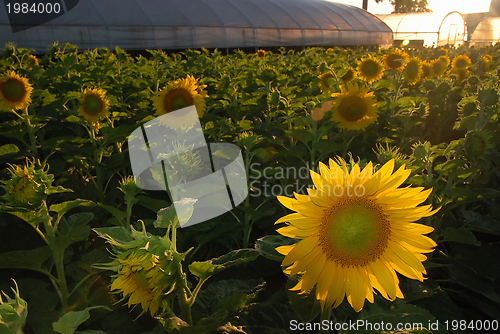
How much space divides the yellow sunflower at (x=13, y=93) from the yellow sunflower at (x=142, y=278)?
8.76ft

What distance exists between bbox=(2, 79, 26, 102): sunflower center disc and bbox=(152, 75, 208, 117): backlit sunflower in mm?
1108

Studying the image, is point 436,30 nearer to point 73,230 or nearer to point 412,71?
point 412,71

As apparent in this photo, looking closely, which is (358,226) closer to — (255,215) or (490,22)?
(255,215)

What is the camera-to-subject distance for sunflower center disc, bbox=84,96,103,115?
293cm

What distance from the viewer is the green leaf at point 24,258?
145 centimetres

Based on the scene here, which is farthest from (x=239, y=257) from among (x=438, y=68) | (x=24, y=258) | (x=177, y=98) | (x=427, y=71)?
(x=438, y=68)

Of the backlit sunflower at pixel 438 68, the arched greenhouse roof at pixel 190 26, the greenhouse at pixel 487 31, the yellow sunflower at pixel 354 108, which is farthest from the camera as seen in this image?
the greenhouse at pixel 487 31

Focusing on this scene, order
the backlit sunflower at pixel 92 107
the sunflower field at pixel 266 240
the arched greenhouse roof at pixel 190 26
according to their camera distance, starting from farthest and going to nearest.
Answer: the arched greenhouse roof at pixel 190 26 < the backlit sunflower at pixel 92 107 < the sunflower field at pixel 266 240

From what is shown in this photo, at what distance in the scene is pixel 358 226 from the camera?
980mm

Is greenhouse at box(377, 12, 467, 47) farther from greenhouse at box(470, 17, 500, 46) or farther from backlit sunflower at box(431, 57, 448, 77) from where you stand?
backlit sunflower at box(431, 57, 448, 77)

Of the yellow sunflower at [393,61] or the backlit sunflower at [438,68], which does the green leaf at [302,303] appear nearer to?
the yellow sunflower at [393,61]

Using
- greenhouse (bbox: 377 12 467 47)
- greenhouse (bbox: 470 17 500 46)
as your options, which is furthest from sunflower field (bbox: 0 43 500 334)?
greenhouse (bbox: 470 17 500 46)

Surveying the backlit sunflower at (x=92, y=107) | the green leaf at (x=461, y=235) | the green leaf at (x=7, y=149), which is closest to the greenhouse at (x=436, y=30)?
the backlit sunflower at (x=92, y=107)

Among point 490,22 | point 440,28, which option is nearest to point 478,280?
point 440,28
